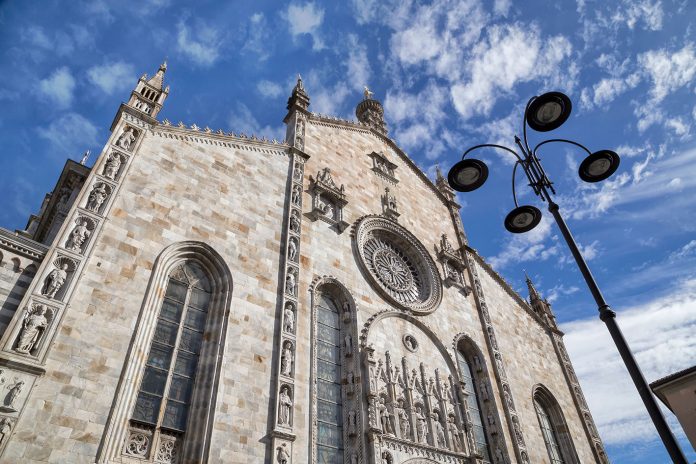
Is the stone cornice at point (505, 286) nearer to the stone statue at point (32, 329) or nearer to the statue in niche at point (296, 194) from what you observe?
the statue in niche at point (296, 194)

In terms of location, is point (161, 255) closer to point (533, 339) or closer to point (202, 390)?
point (202, 390)

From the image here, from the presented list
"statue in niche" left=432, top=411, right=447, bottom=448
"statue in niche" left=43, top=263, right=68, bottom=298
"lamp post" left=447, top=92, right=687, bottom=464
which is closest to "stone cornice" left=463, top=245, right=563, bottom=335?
"statue in niche" left=432, top=411, right=447, bottom=448

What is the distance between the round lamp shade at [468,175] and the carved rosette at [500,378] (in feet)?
37.4

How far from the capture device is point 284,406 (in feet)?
38.9

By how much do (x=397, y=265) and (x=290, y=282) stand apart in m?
6.59

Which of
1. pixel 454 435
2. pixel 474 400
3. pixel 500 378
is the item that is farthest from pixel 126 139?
pixel 500 378

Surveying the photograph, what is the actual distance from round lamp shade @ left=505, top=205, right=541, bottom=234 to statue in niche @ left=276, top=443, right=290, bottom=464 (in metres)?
7.18

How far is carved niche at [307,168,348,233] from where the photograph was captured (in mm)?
17219

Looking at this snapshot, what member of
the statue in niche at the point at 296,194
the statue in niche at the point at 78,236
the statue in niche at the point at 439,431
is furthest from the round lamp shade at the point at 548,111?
the statue in niche at the point at 439,431

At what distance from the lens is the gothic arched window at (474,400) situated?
55.1 ft

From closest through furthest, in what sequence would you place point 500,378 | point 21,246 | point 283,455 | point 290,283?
point 21,246 → point 283,455 → point 290,283 → point 500,378

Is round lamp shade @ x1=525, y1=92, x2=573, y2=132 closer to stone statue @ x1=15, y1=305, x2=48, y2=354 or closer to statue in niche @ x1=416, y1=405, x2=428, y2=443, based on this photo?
statue in niche @ x1=416, y1=405, x2=428, y2=443

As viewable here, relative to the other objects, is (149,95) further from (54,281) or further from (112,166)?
(54,281)

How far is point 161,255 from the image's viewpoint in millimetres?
12125
